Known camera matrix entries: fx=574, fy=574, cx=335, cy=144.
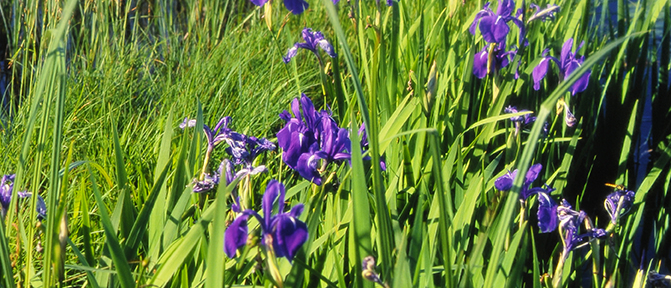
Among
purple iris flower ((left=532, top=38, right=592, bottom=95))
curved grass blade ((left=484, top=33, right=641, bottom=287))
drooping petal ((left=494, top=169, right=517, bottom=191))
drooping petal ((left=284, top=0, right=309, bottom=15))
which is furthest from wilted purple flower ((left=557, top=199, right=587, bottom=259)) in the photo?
drooping petal ((left=284, top=0, right=309, bottom=15))

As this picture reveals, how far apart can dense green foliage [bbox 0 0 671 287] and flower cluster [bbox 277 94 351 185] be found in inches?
2.0

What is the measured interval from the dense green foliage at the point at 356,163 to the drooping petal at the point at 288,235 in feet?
→ 0.25

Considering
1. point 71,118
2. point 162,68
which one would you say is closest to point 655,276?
point 71,118

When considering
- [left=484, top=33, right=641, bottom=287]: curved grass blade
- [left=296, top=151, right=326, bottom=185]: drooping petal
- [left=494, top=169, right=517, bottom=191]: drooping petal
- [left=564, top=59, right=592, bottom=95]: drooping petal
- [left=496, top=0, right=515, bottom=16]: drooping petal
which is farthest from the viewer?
[left=496, top=0, right=515, bottom=16]: drooping petal

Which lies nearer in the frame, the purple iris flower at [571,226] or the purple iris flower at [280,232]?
the purple iris flower at [280,232]

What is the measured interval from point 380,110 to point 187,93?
81 cm

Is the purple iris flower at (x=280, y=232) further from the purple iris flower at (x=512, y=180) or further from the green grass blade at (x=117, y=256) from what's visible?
the purple iris flower at (x=512, y=180)

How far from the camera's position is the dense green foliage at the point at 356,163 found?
87 cm

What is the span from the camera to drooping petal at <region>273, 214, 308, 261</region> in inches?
30.3

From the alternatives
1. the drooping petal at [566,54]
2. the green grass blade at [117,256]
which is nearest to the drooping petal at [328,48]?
the drooping petal at [566,54]

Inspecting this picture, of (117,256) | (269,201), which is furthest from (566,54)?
(117,256)

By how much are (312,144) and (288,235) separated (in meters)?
0.34

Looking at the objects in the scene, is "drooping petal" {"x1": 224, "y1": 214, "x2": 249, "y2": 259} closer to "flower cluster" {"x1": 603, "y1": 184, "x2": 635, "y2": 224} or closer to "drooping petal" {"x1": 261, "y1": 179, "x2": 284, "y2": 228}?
"drooping petal" {"x1": 261, "y1": 179, "x2": 284, "y2": 228}

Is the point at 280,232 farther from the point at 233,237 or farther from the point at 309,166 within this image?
the point at 309,166
